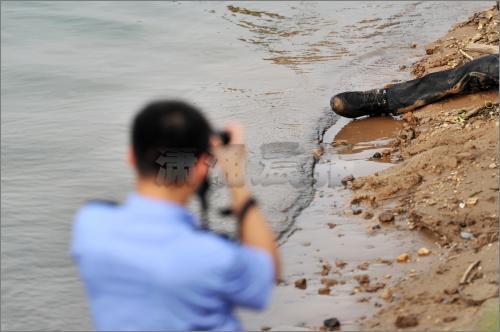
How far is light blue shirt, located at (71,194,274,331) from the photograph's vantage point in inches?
92.5

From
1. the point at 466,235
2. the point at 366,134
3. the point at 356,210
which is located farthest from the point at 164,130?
the point at 366,134

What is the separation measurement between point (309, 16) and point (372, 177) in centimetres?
981

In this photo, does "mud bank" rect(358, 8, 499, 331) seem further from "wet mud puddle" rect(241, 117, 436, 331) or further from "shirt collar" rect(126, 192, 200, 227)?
"shirt collar" rect(126, 192, 200, 227)

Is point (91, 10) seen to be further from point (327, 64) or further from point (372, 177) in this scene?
point (372, 177)

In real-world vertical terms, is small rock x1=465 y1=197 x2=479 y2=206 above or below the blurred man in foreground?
below

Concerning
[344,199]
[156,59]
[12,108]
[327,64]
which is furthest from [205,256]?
[156,59]

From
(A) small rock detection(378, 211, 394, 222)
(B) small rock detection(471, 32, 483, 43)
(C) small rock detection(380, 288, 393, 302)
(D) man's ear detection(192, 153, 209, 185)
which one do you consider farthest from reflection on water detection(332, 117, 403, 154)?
(D) man's ear detection(192, 153, 209, 185)

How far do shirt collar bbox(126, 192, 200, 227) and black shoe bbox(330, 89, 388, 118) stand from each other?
7.02m

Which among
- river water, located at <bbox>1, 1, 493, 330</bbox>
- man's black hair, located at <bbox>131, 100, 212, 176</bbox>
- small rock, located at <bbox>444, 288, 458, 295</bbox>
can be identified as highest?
man's black hair, located at <bbox>131, 100, 212, 176</bbox>

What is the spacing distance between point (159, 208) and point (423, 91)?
698 centimetres

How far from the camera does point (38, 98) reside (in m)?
12.4

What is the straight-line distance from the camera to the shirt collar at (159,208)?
241cm

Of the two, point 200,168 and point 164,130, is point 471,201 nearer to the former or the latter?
point 200,168

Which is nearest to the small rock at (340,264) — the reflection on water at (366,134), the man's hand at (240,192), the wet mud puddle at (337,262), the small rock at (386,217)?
the wet mud puddle at (337,262)
